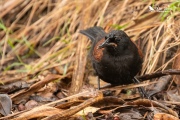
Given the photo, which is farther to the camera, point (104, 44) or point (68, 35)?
point (68, 35)

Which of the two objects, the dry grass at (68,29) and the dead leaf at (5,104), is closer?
the dead leaf at (5,104)

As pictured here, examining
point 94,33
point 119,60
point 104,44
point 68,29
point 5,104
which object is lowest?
point 5,104

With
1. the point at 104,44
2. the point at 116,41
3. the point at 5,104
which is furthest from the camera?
the point at 116,41

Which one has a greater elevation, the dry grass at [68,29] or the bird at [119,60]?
the dry grass at [68,29]

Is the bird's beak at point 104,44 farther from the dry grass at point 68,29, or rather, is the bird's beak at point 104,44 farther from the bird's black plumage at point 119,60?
the dry grass at point 68,29

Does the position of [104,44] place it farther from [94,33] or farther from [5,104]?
[5,104]

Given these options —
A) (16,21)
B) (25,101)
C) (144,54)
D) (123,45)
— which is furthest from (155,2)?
(16,21)

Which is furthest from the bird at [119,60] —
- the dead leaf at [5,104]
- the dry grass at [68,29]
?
the dead leaf at [5,104]

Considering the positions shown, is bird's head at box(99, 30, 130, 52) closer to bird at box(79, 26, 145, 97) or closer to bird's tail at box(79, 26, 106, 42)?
bird at box(79, 26, 145, 97)

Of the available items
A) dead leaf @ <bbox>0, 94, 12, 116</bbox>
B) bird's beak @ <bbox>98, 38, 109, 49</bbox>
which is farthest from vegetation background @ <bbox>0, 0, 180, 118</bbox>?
bird's beak @ <bbox>98, 38, 109, 49</bbox>

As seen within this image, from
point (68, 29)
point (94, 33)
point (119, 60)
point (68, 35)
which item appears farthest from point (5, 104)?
point (68, 29)
